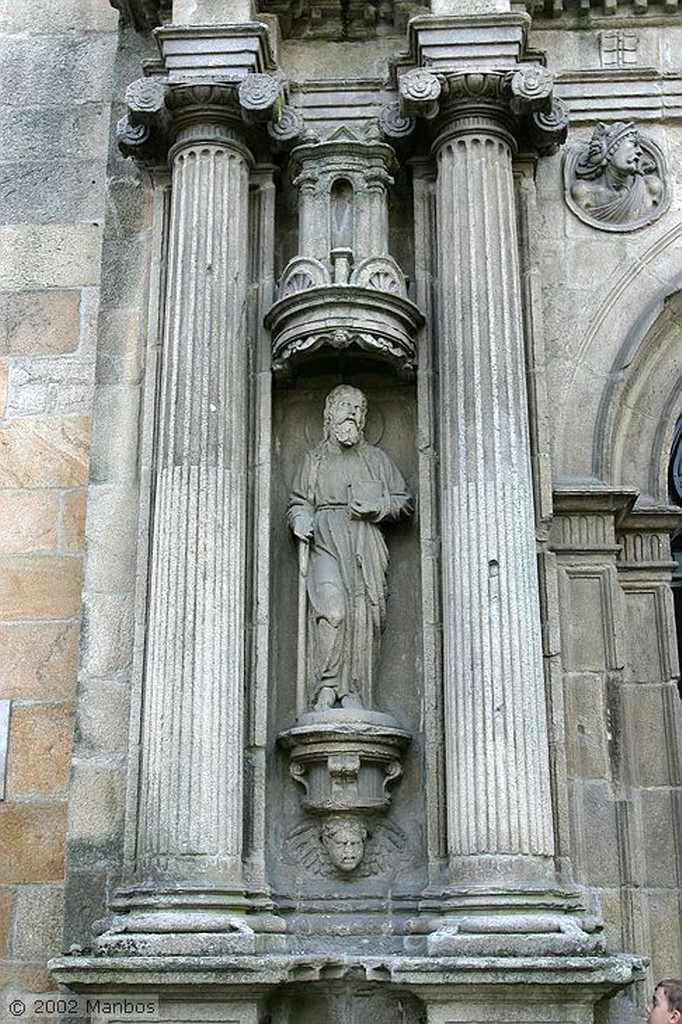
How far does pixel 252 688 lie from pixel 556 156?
3.93 m

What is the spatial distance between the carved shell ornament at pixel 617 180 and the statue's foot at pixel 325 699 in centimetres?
342

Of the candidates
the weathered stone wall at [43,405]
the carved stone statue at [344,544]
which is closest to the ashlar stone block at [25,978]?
the weathered stone wall at [43,405]

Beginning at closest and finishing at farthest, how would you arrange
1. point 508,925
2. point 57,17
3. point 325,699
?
point 508,925 < point 325,699 < point 57,17

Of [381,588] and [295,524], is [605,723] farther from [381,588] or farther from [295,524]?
[295,524]

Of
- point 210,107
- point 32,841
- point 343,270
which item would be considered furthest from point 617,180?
point 32,841

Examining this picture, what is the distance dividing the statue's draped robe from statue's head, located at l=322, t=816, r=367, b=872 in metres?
0.64

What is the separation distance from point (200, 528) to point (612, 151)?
11.9 feet

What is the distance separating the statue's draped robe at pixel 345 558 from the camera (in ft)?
24.7

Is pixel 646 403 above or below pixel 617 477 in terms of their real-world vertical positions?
above

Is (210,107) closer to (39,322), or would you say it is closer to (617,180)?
(39,322)

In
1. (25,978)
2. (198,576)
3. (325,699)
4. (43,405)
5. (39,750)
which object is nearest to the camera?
(198,576)

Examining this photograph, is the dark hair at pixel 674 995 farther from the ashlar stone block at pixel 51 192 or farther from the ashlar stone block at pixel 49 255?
the ashlar stone block at pixel 51 192

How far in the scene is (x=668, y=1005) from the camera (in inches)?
216

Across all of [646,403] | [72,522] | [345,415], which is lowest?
[72,522]
